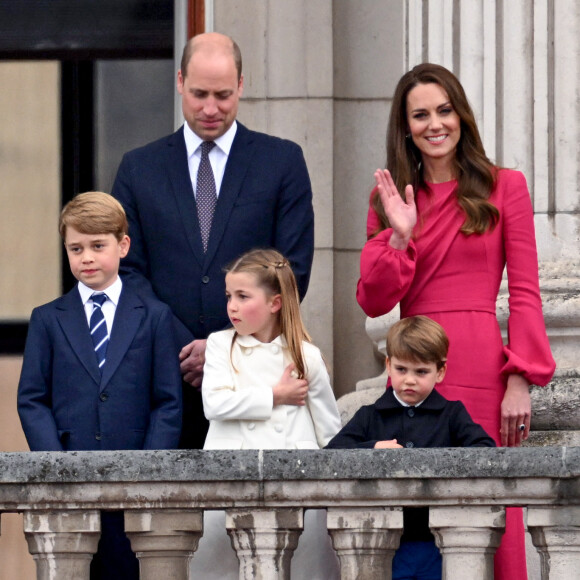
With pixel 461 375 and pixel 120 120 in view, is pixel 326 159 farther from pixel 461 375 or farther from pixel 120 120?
pixel 461 375

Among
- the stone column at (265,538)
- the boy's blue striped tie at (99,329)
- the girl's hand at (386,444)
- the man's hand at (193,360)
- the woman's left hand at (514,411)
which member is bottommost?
the stone column at (265,538)

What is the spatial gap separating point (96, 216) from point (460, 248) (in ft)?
3.71

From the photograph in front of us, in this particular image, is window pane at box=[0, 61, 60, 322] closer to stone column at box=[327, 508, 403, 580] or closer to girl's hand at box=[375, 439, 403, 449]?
girl's hand at box=[375, 439, 403, 449]

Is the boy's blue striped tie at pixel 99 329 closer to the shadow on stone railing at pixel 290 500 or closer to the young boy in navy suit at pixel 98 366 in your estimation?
the young boy in navy suit at pixel 98 366

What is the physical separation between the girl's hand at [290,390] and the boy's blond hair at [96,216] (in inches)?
27.6

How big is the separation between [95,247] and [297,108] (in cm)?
310

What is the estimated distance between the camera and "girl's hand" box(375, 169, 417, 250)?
17.0ft

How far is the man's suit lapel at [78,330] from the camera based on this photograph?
17.4 feet

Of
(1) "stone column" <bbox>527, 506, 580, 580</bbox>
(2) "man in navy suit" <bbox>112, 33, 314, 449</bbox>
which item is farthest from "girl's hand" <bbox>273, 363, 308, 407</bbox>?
(1) "stone column" <bbox>527, 506, 580, 580</bbox>

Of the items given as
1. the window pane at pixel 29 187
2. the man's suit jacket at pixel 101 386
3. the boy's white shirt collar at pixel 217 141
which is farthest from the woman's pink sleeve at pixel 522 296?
the window pane at pixel 29 187

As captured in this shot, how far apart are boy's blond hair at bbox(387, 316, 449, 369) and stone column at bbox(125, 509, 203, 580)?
0.87 m

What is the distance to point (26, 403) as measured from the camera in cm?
526

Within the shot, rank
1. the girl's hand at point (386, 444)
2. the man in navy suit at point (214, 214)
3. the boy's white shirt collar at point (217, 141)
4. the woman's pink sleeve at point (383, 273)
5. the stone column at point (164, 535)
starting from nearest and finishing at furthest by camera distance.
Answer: the stone column at point (164, 535), the girl's hand at point (386, 444), the woman's pink sleeve at point (383, 273), the man in navy suit at point (214, 214), the boy's white shirt collar at point (217, 141)

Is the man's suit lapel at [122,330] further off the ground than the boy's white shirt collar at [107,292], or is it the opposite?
the boy's white shirt collar at [107,292]
